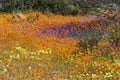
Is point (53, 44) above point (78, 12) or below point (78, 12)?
above

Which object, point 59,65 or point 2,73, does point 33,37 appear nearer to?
point 59,65

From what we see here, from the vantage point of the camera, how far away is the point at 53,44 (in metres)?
12.9

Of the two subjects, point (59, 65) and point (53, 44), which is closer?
point (59, 65)

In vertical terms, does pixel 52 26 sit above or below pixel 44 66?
below

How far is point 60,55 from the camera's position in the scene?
1115 centimetres

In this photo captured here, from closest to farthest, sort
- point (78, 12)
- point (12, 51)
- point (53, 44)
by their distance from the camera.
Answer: point (12, 51), point (53, 44), point (78, 12)

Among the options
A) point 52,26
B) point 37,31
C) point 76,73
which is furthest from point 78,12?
point 76,73

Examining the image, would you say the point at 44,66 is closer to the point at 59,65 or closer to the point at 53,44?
the point at 59,65

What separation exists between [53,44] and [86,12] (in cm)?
1292

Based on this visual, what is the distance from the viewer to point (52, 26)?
58.3 ft

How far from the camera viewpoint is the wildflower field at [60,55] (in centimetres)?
921

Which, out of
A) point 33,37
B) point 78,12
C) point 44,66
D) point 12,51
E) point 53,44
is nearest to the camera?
point 44,66

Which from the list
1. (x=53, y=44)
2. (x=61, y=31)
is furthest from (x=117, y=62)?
(x=61, y=31)

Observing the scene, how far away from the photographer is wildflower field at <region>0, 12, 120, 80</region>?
30.2 ft
